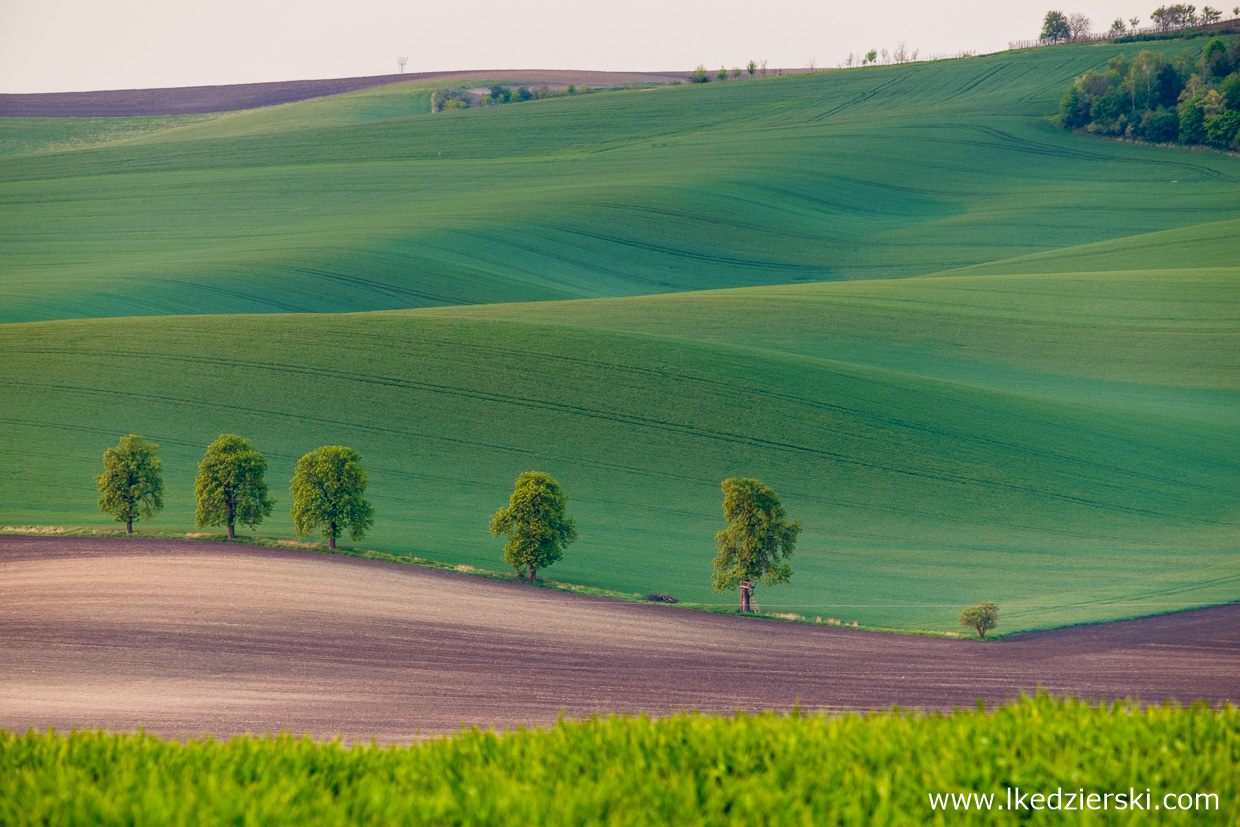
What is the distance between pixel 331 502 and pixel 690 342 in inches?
856

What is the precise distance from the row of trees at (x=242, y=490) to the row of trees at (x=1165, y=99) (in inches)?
3728

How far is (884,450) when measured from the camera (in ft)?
121

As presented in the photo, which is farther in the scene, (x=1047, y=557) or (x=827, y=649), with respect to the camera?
(x=1047, y=557)

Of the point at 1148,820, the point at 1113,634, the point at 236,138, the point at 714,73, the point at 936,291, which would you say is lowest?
the point at 1113,634

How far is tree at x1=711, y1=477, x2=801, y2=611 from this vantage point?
2556 centimetres

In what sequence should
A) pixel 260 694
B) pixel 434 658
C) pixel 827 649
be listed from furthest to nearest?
pixel 827 649
pixel 434 658
pixel 260 694

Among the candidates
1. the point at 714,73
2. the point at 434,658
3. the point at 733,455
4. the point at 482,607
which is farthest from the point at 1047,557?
the point at 714,73

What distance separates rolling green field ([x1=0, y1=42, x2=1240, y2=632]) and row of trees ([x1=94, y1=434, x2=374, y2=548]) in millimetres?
2026

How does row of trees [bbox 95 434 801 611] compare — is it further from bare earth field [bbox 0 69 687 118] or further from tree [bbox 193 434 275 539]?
bare earth field [bbox 0 69 687 118]

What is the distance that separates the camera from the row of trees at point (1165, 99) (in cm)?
9406

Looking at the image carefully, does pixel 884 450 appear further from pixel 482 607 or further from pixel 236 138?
pixel 236 138

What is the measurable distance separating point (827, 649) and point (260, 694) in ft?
36.0

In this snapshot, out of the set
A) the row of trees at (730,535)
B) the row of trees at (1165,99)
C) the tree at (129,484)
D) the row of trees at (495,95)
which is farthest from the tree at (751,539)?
the row of trees at (495,95)

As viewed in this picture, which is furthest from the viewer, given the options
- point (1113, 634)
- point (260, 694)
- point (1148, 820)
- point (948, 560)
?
point (948, 560)
